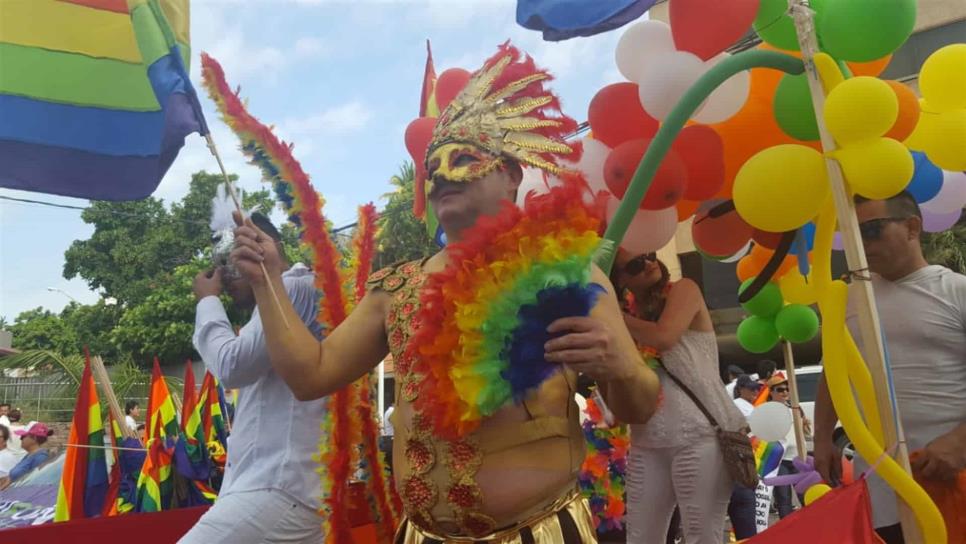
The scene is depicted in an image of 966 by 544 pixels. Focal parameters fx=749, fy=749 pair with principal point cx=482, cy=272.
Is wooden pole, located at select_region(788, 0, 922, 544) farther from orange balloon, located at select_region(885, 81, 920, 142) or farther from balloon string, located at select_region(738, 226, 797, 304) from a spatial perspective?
balloon string, located at select_region(738, 226, 797, 304)

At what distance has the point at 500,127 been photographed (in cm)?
172

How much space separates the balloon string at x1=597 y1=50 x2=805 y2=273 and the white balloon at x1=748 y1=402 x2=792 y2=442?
76.8 inches

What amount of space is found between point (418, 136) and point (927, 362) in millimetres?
1841

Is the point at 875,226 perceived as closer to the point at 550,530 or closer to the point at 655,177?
the point at 655,177

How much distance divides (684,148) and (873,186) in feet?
2.59

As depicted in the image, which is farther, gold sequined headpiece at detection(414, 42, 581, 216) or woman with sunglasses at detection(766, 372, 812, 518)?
woman with sunglasses at detection(766, 372, 812, 518)

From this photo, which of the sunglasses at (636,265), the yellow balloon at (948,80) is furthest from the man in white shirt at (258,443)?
the yellow balloon at (948,80)

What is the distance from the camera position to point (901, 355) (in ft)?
7.54

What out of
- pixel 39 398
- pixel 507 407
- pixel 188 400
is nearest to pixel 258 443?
pixel 507 407

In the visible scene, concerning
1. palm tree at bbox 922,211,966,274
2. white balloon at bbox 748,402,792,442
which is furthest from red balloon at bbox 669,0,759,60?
palm tree at bbox 922,211,966,274

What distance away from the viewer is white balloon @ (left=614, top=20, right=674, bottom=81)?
8.55ft

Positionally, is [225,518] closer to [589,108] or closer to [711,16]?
[589,108]

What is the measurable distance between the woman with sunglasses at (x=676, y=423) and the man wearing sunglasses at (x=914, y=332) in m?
0.46

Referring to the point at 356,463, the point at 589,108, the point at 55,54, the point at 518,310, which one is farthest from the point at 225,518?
the point at 589,108
